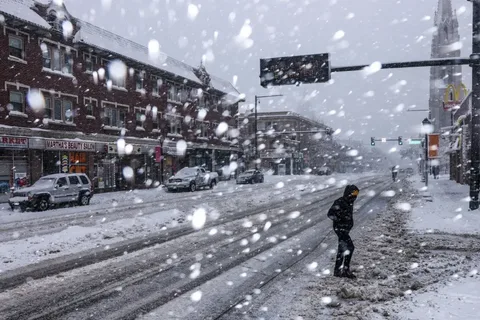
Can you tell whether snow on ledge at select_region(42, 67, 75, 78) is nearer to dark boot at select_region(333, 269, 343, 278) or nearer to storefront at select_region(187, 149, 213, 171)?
storefront at select_region(187, 149, 213, 171)

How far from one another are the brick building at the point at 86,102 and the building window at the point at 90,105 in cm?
7

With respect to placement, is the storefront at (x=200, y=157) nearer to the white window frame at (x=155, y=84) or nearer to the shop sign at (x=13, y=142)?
the white window frame at (x=155, y=84)

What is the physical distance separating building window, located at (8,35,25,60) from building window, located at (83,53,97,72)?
200 inches

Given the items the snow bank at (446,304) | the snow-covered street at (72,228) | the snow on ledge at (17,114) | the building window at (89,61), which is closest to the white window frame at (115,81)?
the building window at (89,61)

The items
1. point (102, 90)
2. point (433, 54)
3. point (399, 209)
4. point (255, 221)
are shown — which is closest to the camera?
point (255, 221)

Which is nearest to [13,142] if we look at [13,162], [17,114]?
[13,162]

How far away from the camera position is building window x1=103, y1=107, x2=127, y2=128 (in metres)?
31.6

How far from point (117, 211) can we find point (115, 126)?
15.5 metres

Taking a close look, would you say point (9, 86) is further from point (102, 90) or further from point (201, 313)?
point (201, 313)

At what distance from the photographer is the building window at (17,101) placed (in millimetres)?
24094

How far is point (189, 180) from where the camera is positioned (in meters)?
31.1

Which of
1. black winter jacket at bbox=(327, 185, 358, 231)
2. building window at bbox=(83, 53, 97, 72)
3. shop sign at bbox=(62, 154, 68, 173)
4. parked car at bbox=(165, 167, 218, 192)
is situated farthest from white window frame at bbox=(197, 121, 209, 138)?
black winter jacket at bbox=(327, 185, 358, 231)

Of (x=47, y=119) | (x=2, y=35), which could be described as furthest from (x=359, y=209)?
(x=2, y=35)

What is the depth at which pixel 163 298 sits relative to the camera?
20.4 feet
